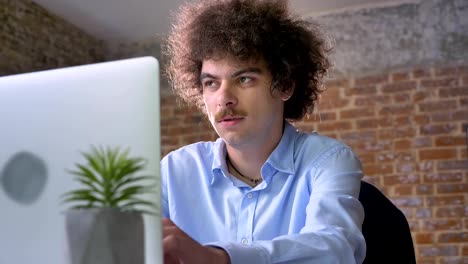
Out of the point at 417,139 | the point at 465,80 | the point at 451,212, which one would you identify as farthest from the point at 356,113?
the point at 451,212

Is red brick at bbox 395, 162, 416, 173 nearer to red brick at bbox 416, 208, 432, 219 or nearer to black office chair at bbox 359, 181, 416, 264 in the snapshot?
red brick at bbox 416, 208, 432, 219

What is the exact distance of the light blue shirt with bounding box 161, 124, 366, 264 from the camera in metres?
1.09

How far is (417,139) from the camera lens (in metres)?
4.34

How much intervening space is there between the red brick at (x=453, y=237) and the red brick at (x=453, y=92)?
1.00 metres

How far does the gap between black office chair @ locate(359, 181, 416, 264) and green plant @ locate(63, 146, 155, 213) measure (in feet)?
2.67

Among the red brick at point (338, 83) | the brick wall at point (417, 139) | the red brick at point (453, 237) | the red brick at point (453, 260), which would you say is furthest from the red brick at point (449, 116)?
the red brick at point (453, 260)

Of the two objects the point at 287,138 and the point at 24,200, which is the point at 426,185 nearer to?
the point at 287,138

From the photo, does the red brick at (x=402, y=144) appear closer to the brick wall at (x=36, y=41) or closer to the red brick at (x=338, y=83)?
the red brick at (x=338, y=83)

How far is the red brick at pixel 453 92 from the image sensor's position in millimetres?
4312

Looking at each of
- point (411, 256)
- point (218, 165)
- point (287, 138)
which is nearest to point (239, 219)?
point (218, 165)

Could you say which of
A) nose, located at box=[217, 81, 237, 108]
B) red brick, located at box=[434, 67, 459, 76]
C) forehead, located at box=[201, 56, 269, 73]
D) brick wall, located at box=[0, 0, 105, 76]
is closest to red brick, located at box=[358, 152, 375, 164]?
red brick, located at box=[434, 67, 459, 76]

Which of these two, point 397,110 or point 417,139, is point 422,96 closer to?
point 397,110

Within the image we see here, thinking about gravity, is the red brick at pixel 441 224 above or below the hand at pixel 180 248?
below

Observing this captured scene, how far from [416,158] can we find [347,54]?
96cm
